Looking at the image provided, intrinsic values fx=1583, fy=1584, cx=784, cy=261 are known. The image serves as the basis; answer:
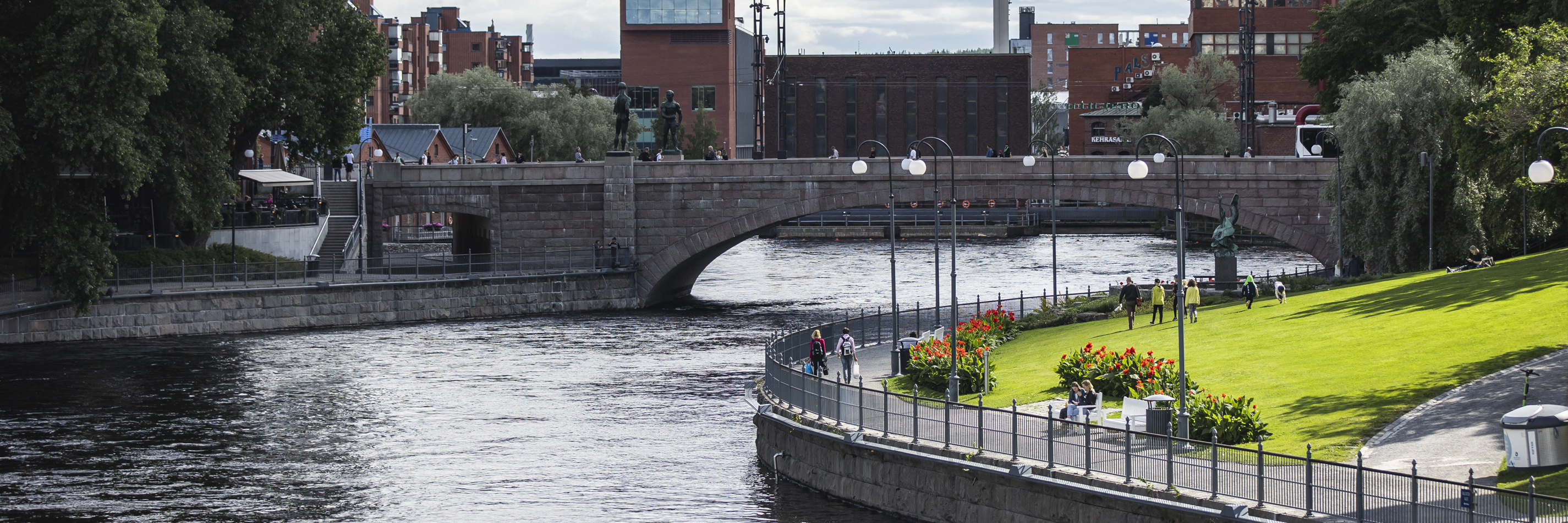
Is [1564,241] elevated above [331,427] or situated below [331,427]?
above

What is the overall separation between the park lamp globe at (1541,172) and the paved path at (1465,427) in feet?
10.4

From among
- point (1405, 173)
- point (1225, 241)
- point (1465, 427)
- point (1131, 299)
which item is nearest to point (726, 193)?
point (1225, 241)

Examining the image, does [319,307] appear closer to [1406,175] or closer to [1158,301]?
[1158,301]

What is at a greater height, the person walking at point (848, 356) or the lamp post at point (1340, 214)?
the lamp post at point (1340, 214)

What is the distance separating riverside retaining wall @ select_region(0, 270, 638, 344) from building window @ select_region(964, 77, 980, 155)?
96.7 m

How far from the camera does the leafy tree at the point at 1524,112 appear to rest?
31500 millimetres

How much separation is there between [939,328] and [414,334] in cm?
1930

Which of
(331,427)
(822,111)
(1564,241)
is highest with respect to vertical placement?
(822,111)

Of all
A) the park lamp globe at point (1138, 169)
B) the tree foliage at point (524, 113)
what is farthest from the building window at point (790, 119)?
the park lamp globe at point (1138, 169)

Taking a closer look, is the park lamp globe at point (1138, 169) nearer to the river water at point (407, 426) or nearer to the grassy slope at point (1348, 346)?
the grassy slope at point (1348, 346)

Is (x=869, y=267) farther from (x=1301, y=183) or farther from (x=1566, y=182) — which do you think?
(x=1566, y=182)

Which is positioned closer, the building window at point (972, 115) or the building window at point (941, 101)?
the building window at point (972, 115)

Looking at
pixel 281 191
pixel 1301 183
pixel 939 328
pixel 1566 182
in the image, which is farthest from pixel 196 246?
pixel 1566 182

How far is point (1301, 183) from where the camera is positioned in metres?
55.8
